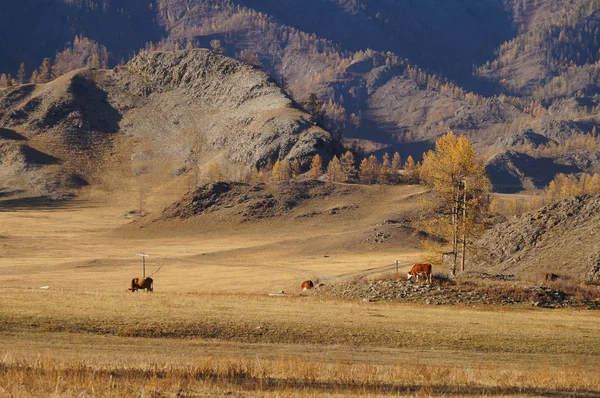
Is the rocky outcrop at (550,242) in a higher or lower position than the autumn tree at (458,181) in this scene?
lower

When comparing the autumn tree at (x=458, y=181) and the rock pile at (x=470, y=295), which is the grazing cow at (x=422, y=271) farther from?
the autumn tree at (x=458, y=181)

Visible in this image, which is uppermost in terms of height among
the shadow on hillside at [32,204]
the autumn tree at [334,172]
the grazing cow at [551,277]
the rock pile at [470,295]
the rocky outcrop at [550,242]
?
the autumn tree at [334,172]

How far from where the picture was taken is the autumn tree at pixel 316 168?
190 metres

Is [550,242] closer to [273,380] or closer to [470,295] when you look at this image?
[470,295]

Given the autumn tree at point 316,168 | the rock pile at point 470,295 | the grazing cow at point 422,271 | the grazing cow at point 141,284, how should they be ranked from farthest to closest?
the autumn tree at point 316,168
the grazing cow at point 141,284
the grazing cow at point 422,271
the rock pile at point 470,295

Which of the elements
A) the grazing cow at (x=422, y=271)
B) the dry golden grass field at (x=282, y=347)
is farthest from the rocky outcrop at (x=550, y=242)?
the dry golden grass field at (x=282, y=347)

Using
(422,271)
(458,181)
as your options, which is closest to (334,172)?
(458,181)

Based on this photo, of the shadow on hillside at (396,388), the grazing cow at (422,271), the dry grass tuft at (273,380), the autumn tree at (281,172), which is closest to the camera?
the dry grass tuft at (273,380)

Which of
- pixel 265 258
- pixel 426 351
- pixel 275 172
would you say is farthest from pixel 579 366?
pixel 275 172

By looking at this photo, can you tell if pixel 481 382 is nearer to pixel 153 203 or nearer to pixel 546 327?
pixel 546 327

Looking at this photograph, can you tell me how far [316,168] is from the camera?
19112 centimetres

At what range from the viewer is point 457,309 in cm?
4272

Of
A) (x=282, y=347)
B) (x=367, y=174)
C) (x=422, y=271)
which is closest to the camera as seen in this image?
(x=282, y=347)

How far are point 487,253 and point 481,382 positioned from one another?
48800mm
